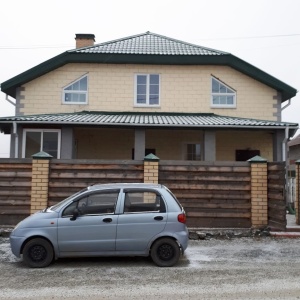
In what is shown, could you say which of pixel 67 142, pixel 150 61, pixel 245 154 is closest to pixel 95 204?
pixel 67 142

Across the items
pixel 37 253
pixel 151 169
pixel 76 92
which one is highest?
pixel 76 92

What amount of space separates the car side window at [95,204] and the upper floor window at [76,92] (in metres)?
9.46

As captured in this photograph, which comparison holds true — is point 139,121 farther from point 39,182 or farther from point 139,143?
point 39,182

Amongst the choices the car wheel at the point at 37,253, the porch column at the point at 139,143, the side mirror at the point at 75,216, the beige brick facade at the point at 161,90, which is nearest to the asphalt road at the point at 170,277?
the car wheel at the point at 37,253

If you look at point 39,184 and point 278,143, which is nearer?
point 39,184

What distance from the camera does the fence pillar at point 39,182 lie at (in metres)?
9.76

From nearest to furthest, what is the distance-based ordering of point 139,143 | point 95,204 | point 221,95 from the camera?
point 95,204 < point 139,143 < point 221,95

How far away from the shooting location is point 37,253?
6.96 meters

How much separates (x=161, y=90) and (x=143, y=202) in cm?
963

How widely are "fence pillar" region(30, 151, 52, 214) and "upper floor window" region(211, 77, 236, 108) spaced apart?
28.8 ft

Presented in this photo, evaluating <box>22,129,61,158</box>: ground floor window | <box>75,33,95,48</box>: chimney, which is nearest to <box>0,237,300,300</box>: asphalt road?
<box>22,129,61,158</box>: ground floor window

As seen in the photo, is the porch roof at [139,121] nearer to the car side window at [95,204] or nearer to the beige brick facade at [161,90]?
the beige brick facade at [161,90]

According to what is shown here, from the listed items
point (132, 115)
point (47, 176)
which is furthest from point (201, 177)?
point (132, 115)

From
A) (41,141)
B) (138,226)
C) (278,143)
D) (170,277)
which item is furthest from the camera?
(41,141)
